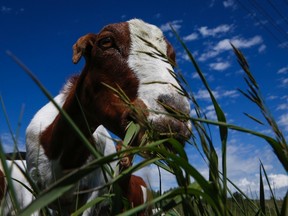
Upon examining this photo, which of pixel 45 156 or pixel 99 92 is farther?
pixel 45 156

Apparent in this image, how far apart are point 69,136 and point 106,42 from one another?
44.3 inches

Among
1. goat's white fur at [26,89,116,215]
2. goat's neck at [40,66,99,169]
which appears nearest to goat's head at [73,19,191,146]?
goat's neck at [40,66,99,169]

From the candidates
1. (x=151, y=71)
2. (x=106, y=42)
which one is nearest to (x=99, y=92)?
(x=106, y=42)

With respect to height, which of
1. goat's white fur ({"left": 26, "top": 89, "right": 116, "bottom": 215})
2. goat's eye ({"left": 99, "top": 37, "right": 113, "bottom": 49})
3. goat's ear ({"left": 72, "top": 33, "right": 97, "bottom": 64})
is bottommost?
goat's white fur ({"left": 26, "top": 89, "right": 116, "bottom": 215})

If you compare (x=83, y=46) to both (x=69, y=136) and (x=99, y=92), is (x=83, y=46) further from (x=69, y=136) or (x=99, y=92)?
(x=69, y=136)

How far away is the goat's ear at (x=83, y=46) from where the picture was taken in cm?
398

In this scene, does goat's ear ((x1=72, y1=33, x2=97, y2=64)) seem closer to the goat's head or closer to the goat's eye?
the goat's head

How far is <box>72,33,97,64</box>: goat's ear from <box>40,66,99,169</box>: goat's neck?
0.81 feet

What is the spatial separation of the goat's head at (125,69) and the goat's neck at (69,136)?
306mm

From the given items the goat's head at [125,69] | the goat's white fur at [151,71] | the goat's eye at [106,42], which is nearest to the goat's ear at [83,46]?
the goat's head at [125,69]

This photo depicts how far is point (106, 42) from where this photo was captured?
398 cm

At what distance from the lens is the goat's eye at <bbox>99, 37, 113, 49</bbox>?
3.91m

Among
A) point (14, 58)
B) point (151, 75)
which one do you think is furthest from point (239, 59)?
point (151, 75)

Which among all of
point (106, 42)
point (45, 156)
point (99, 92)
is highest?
point (106, 42)
